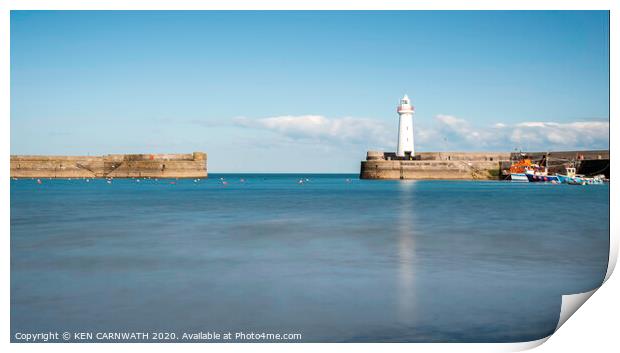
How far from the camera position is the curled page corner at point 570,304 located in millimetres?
4015

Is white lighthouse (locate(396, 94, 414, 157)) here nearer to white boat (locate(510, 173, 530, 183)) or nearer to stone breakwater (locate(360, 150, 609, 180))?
stone breakwater (locate(360, 150, 609, 180))

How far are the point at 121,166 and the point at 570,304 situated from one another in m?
48.5

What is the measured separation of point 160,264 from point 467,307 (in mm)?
3454

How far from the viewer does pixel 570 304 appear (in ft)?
14.2

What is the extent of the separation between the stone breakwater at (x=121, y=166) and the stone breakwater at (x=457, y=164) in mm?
15188

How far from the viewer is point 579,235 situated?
384 inches

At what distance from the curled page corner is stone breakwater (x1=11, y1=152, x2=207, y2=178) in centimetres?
4564

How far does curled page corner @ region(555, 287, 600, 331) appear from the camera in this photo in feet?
13.2

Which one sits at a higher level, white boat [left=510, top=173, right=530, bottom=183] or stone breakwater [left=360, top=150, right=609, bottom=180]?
stone breakwater [left=360, top=150, right=609, bottom=180]

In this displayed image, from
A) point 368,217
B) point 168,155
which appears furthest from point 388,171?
point 368,217

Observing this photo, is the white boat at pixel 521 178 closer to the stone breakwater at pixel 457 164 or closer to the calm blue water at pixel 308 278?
the stone breakwater at pixel 457 164

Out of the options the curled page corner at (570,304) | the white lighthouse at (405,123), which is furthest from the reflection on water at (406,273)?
the white lighthouse at (405,123)

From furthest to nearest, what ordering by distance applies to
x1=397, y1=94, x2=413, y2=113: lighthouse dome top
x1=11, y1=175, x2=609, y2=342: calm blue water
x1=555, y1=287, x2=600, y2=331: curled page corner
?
x1=397, y1=94, x2=413, y2=113: lighthouse dome top → x1=555, y1=287, x2=600, y2=331: curled page corner → x1=11, y1=175, x2=609, y2=342: calm blue water

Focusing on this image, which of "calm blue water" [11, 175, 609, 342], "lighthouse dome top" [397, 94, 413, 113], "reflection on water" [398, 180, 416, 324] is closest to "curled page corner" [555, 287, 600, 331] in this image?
"calm blue water" [11, 175, 609, 342]
